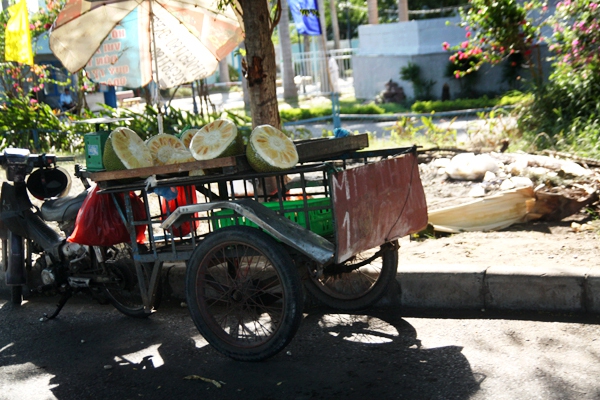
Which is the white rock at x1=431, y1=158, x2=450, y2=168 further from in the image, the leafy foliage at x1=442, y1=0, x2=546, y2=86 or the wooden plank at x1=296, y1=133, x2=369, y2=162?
the leafy foliage at x1=442, y1=0, x2=546, y2=86

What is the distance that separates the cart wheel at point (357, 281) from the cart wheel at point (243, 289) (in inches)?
20.6

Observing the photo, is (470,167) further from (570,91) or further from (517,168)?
(570,91)

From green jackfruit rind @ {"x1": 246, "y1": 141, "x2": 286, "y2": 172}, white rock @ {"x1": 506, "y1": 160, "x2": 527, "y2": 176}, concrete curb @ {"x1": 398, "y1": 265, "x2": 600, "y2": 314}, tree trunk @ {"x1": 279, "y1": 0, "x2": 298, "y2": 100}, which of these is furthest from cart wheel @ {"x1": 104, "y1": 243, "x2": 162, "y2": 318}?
tree trunk @ {"x1": 279, "y1": 0, "x2": 298, "y2": 100}

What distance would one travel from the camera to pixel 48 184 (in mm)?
5277

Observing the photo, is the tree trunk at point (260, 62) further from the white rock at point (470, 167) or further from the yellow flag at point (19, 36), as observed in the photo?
the yellow flag at point (19, 36)

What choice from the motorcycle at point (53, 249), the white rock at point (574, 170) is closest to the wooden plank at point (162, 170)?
the motorcycle at point (53, 249)

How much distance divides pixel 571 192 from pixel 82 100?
12.9 meters

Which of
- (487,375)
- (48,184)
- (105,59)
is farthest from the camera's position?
(105,59)

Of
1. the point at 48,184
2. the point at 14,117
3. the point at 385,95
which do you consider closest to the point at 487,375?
the point at 48,184

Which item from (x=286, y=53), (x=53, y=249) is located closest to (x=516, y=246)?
(x=53, y=249)

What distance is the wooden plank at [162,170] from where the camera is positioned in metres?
3.84

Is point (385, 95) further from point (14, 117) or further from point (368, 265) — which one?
point (368, 265)

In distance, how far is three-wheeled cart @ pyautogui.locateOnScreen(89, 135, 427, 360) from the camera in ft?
12.1

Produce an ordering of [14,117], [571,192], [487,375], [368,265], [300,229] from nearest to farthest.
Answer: [487,375] < [300,229] < [368,265] < [571,192] < [14,117]
